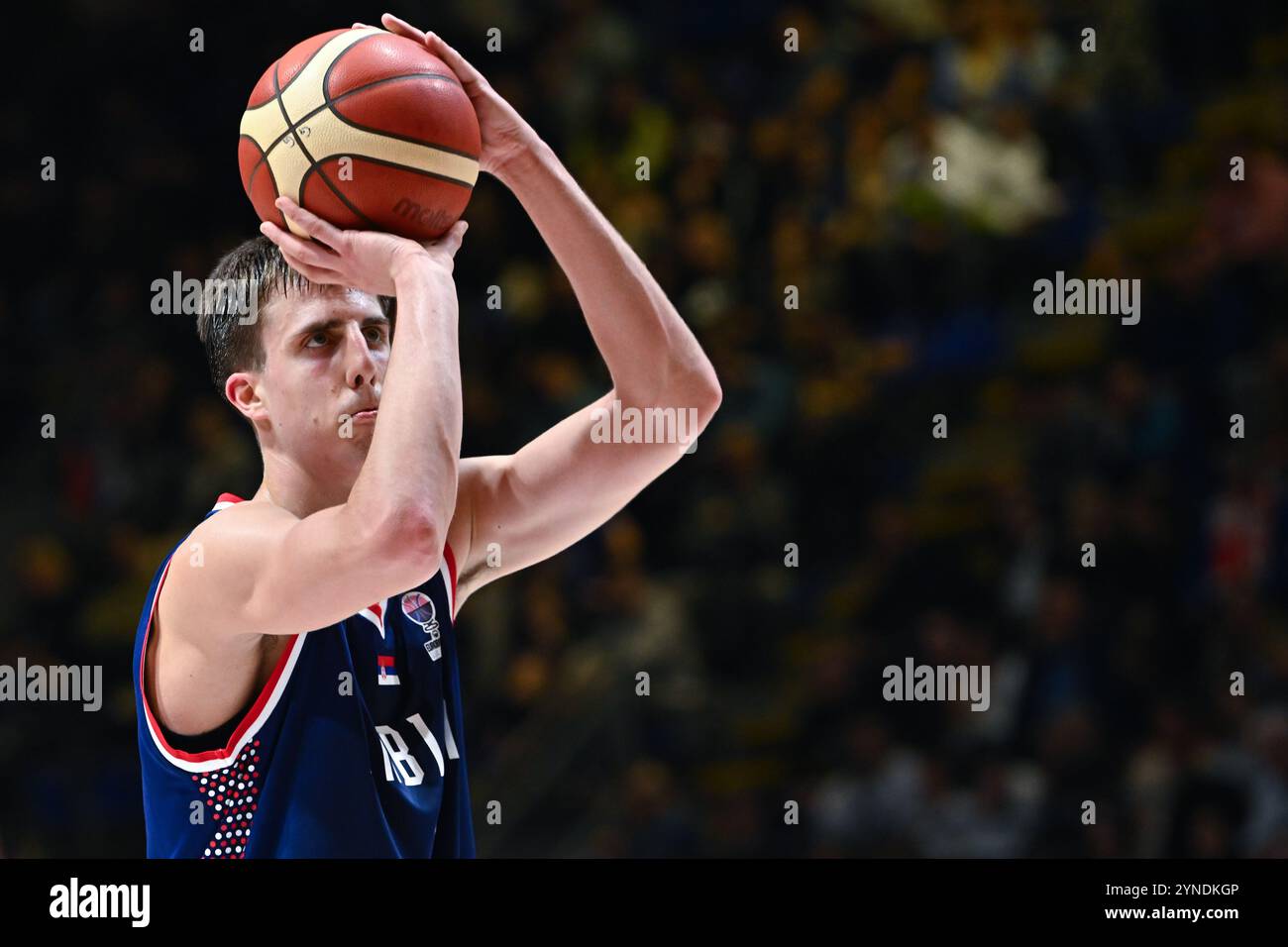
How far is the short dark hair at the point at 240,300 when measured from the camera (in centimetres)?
280

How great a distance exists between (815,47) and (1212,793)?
4503mm

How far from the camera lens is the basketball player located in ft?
7.83

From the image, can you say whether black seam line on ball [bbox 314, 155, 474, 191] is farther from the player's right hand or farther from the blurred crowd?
the blurred crowd

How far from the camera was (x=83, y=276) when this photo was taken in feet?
26.5

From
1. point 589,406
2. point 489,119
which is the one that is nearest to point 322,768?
point 589,406

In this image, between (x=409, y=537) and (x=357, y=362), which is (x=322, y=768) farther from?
(x=357, y=362)

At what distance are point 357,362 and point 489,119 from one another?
20.1 inches

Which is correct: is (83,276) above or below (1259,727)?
above

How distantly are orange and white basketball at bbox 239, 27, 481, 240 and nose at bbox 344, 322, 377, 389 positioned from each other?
0.22 metres

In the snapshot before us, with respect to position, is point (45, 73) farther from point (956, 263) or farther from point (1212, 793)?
point (1212, 793)

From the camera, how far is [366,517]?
90.8 inches

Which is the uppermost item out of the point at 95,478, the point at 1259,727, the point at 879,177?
the point at 879,177

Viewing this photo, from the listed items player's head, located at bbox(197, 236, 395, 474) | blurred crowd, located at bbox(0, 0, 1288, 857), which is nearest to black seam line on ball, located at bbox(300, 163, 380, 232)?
player's head, located at bbox(197, 236, 395, 474)

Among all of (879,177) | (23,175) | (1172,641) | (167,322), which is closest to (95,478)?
(167,322)
